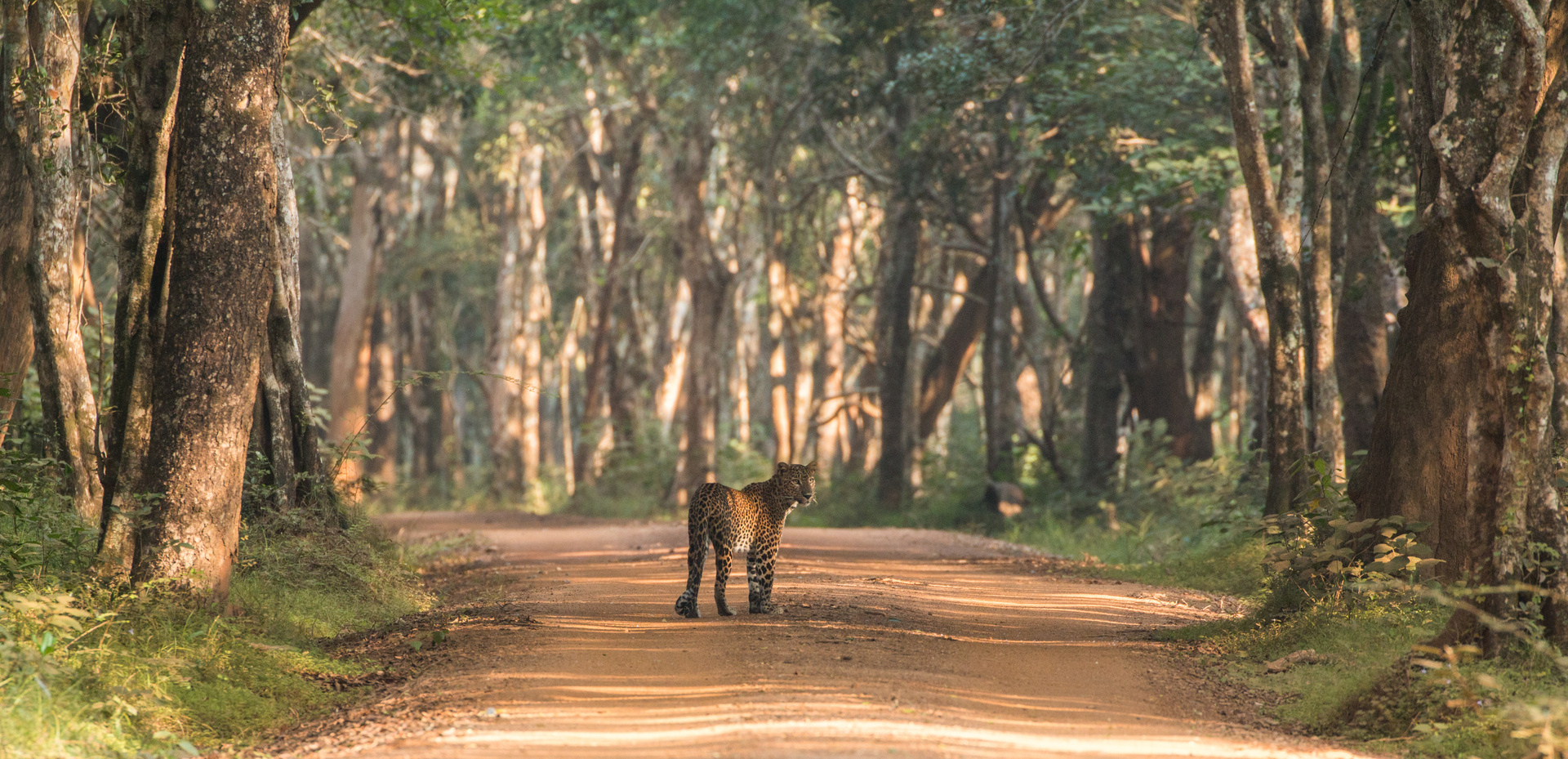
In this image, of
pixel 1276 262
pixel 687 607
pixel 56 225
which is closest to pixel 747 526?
pixel 687 607

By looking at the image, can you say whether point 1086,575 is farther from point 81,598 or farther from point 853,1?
point 853,1

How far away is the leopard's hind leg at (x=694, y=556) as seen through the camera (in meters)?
9.15

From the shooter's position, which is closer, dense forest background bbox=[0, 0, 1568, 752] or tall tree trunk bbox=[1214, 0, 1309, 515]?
dense forest background bbox=[0, 0, 1568, 752]

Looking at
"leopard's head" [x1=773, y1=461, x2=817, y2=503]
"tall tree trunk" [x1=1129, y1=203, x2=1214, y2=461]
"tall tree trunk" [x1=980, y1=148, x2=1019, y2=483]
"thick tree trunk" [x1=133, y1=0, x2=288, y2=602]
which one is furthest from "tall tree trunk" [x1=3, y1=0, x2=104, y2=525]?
"tall tree trunk" [x1=1129, y1=203, x2=1214, y2=461]

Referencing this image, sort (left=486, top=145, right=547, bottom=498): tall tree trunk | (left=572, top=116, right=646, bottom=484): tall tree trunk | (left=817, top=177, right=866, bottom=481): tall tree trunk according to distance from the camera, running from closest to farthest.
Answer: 1. (left=572, top=116, right=646, bottom=484): tall tree trunk
2. (left=817, top=177, right=866, bottom=481): tall tree trunk
3. (left=486, top=145, right=547, bottom=498): tall tree trunk

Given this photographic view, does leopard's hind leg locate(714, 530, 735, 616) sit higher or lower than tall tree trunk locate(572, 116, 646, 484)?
lower

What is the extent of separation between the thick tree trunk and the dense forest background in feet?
0.08

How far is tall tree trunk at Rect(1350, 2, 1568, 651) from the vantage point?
7203mm

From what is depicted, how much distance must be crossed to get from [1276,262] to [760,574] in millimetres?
6219

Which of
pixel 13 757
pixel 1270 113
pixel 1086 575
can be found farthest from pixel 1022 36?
pixel 13 757

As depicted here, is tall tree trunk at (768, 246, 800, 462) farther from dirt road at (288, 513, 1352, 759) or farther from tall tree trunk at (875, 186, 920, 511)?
dirt road at (288, 513, 1352, 759)

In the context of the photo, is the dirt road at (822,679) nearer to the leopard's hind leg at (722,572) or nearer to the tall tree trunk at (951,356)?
the leopard's hind leg at (722,572)

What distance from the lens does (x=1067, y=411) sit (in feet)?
100.0

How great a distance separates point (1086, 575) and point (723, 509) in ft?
20.1
